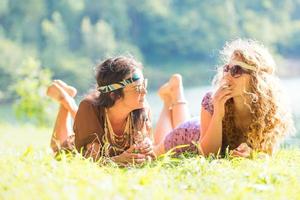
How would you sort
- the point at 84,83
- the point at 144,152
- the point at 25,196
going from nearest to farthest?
the point at 25,196
the point at 144,152
the point at 84,83

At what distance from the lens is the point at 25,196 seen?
1.57 metres

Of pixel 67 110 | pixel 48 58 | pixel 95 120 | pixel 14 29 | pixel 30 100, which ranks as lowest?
pixel 95 120

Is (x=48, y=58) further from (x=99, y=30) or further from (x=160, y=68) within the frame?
(x=160, y=68)

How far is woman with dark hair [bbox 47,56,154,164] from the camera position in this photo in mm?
2615

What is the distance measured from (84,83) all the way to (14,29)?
123 inches

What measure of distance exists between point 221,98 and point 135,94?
15.8 inches

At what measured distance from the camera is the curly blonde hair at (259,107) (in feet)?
8.58

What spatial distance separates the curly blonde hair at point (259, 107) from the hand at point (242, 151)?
2.3 inches

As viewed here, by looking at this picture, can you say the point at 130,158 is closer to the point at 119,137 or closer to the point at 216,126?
the point at 119,137

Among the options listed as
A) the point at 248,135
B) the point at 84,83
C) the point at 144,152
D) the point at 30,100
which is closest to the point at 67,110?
the point at 144,152

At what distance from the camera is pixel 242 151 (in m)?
2.57

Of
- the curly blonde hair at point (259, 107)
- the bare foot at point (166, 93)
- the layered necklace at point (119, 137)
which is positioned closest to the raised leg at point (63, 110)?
the bare foot at point (166, 93)

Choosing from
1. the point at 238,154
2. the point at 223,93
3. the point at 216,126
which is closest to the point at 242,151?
A: the point at 238,154

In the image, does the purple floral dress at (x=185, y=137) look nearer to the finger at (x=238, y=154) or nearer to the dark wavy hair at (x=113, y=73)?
the finger at (x=238, y=154)
